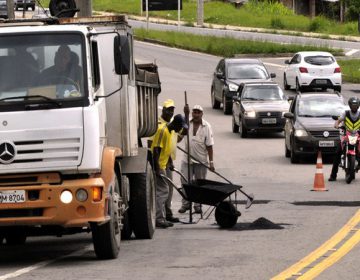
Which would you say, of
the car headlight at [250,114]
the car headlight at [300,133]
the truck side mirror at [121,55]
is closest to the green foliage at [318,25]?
the car headlight at [250,114]

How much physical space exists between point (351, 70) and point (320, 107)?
84.1 feet

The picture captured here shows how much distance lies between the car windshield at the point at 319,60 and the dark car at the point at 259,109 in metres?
10.3

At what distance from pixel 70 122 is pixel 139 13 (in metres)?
83.8

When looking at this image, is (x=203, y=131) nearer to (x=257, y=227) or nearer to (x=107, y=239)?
(x=257, y=227)

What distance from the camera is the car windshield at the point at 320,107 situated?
34719mm

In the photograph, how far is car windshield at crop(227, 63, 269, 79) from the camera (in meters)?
47.5

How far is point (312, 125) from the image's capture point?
1335 inches

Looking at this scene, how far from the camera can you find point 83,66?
15305mm

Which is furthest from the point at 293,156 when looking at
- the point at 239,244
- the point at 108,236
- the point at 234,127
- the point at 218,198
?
the point at 108,236

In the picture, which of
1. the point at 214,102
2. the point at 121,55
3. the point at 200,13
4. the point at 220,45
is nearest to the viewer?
the point at 121,55

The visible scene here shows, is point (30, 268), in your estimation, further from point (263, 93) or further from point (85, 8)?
point (263, 93)

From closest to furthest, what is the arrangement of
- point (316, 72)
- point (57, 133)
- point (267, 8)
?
point (57, 133) → point (316, 72) → point (267, 8)

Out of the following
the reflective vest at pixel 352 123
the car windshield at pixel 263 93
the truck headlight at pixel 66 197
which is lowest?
the car windshield at pixel 263 93

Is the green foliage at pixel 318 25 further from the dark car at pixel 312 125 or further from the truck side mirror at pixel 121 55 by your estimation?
the truck side mirror at pixel 121 55
